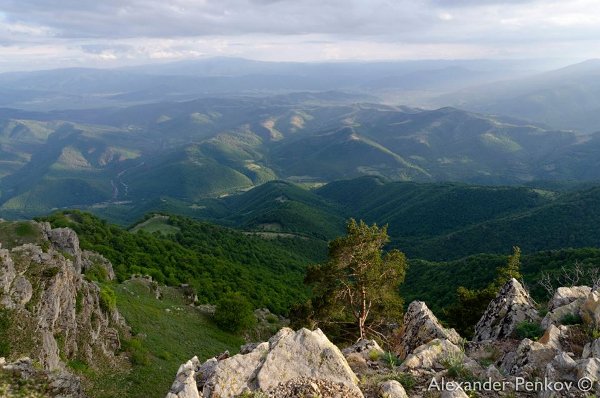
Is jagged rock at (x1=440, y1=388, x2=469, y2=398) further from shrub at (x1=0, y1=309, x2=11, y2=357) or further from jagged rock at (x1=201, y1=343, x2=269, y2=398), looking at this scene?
shrub at (x1=0, y1=309, x2=11, y2=357)

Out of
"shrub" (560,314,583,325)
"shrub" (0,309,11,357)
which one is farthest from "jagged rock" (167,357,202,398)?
"shrub" (560,314,583,325)

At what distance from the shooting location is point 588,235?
148500 millimetres

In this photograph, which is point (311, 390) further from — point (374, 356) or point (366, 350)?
point (366, 350)

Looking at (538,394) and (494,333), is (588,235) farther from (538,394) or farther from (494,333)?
(538,394)

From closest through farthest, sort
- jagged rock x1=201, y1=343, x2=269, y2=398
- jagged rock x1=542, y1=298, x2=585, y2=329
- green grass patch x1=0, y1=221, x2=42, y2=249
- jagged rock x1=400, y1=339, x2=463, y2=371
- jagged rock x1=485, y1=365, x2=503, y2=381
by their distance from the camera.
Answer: jagged rock x1=201, y1=343, x2=269, y2=398 < jagged rock x1=485, y1=365, x2=503, y2=381 < jagged rock x1=400, y1=339, x2=463, y2=371 < jagged rock x1=542, y1=298, x2=585, y2=329 < green grass patch x1=0, y1=221, x2=42, y2=249

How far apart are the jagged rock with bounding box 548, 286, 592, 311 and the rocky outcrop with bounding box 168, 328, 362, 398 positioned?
14.3m

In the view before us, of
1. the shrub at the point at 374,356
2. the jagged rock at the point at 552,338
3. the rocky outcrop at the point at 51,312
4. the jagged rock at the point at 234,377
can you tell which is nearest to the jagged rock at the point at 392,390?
the shrub at the point at 374,356

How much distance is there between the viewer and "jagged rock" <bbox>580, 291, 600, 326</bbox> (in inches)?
647

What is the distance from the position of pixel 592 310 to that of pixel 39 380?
22.8 metres

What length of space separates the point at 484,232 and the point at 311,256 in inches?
2947

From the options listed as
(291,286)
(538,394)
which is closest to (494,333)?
(538,394)

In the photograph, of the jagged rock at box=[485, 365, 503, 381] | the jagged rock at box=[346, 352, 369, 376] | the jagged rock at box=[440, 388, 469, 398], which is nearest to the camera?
the jagged rock at box=[440, 388, 469, 398]

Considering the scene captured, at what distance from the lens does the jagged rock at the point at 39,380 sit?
14.8 meters

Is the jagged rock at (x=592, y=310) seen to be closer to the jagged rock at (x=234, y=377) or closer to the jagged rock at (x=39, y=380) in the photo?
the jagged rock at (x=234, y=377)
